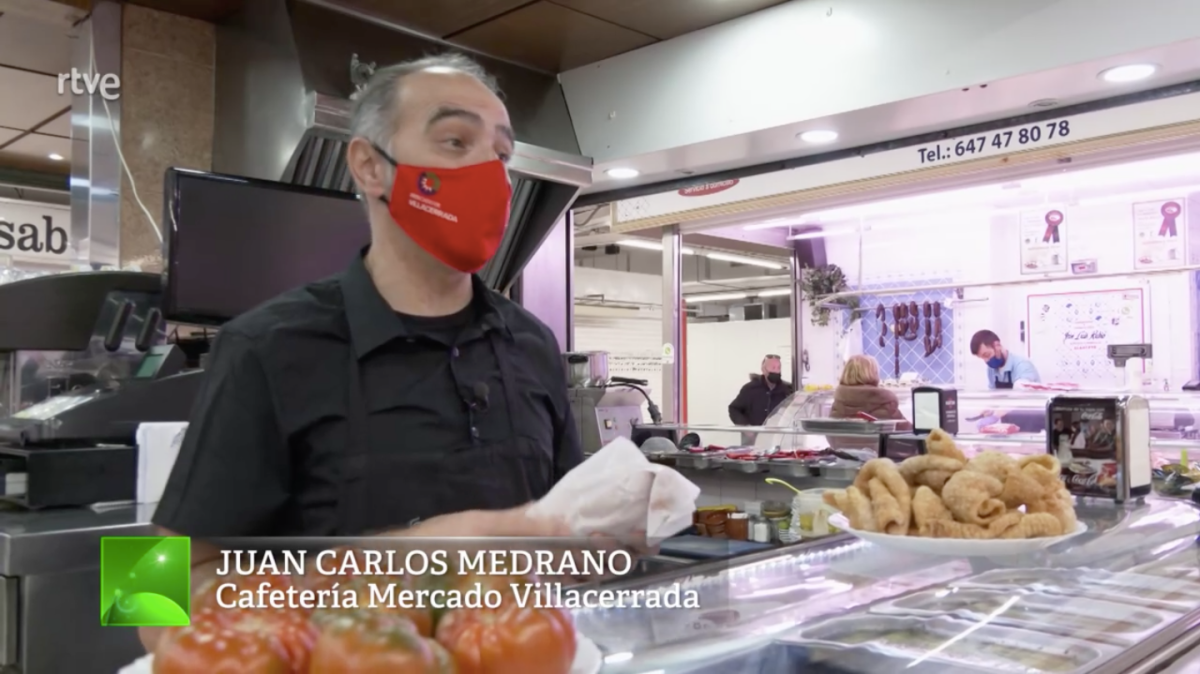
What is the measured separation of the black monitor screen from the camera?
2734 mm

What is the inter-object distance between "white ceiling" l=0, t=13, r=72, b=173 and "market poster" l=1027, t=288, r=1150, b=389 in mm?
6246

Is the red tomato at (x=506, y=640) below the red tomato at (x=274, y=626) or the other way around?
below

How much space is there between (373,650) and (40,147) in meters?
6.80

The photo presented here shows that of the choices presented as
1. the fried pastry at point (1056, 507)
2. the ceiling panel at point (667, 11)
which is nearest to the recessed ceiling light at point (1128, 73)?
the ceiling panel at point (667, 11)

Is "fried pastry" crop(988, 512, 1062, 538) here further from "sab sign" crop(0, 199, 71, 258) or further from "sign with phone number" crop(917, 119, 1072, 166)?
"sab sign" crop(0, 199, 71, 258)

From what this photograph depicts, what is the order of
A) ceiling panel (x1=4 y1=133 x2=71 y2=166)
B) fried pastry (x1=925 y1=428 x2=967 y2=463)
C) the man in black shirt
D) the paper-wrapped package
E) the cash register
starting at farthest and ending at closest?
ceiling panel (x1=4 y1=133 x2=71 y2=166) → the cash register → fried pastry (x1=925 y1=428 x2=967 y2=463) → the man in black shirt → the paper-wrapped package

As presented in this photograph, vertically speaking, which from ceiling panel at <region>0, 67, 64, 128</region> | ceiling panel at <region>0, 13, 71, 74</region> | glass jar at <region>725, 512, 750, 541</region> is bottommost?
glass jar at <region>725, 512, 750, 541</region>

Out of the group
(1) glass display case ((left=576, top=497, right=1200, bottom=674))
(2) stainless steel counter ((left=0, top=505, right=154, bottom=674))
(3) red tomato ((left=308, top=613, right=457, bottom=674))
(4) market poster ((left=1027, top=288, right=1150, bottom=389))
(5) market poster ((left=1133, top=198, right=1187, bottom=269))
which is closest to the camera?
(3) red tomato ((left=308, top=613, right=457, bottom=674))

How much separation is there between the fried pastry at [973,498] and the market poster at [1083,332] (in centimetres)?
535

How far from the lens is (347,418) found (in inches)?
54.9

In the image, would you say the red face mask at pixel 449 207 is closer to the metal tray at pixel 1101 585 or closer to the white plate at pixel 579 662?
the white plate at pixel 579 662

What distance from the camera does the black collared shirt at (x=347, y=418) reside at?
1.27 m

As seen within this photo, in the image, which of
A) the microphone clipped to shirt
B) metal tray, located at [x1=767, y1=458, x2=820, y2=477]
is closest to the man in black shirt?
the microphone clipped to shirt

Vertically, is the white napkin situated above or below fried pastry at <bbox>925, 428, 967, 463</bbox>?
below
